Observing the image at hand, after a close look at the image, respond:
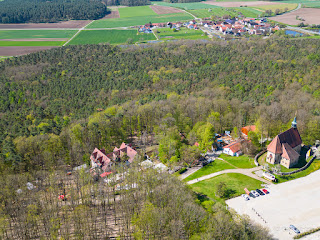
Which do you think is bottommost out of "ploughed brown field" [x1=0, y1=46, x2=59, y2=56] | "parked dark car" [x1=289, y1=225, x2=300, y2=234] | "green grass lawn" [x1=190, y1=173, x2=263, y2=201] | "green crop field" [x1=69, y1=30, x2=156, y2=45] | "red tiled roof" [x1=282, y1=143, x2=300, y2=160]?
"green grass lawn" [x1=190, y1=173, x2=263, y2=201]

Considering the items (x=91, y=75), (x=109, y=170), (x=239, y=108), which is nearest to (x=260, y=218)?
(x=109, y=170)

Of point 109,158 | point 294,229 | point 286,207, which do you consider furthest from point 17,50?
point 294,229

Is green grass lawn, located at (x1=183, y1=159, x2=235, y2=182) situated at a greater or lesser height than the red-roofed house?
lesser

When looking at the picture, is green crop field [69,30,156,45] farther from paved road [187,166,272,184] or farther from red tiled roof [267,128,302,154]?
paved road [187,166,272,184]

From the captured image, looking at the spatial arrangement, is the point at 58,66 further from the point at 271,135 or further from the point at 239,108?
the point at 271,135

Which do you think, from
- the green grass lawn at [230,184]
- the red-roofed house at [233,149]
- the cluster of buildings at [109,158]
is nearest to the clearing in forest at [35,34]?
the cluster of buildings at [109,158]

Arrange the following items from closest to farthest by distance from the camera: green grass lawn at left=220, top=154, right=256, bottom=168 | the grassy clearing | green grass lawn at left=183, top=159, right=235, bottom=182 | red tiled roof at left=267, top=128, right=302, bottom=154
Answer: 1. green grass lawn at left=183, top=159, right=235, bottom=182
2. red tiled roof at left=267, top=128, right=302, bottom=154
3. green grass lawn at left=220, top=154, right=256, bottom=168
4. the grassy clearing

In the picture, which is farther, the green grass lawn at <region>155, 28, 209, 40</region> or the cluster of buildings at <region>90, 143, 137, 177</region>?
the green grass lawn at <region>155, 28, 209, 40</region>

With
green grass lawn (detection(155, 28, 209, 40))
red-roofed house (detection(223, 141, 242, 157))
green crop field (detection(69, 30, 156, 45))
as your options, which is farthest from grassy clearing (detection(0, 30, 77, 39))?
red-roofed house (detection(223, 141, 242, 157))
